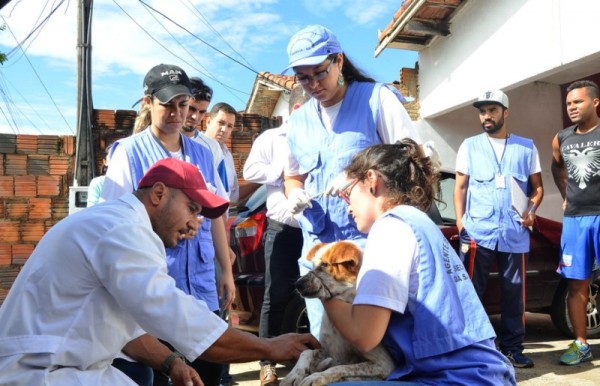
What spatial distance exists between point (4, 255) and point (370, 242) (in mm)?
8191

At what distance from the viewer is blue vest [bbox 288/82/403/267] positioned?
3.13 meters

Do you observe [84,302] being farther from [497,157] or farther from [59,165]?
[59,165]

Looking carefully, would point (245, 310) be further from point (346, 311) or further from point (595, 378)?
point (346, 311)

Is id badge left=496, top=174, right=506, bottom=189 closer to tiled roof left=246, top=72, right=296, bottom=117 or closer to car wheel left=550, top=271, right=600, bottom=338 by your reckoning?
car wheel left=550, top=271, right=600, bottom=338

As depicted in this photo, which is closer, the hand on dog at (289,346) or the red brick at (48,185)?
the hand on dog at (289,346)

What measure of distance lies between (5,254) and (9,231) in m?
0.34

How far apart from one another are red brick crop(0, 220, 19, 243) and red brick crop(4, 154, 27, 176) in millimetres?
699

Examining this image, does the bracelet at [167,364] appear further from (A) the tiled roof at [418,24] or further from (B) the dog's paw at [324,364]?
(A) the tiled roof at [418,24]

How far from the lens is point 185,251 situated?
3184mm

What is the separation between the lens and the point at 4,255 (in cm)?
900

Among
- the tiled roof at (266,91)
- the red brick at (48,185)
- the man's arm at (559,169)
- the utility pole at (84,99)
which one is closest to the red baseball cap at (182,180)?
the man's arm at (559,169)

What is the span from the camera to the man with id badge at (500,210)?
5133 mm

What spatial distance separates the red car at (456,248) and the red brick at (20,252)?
16.0 feet

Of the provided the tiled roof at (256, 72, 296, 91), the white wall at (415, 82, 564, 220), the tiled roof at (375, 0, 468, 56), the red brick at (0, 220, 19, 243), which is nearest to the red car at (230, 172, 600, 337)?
the white wall at (415, 82, 564, 220)
